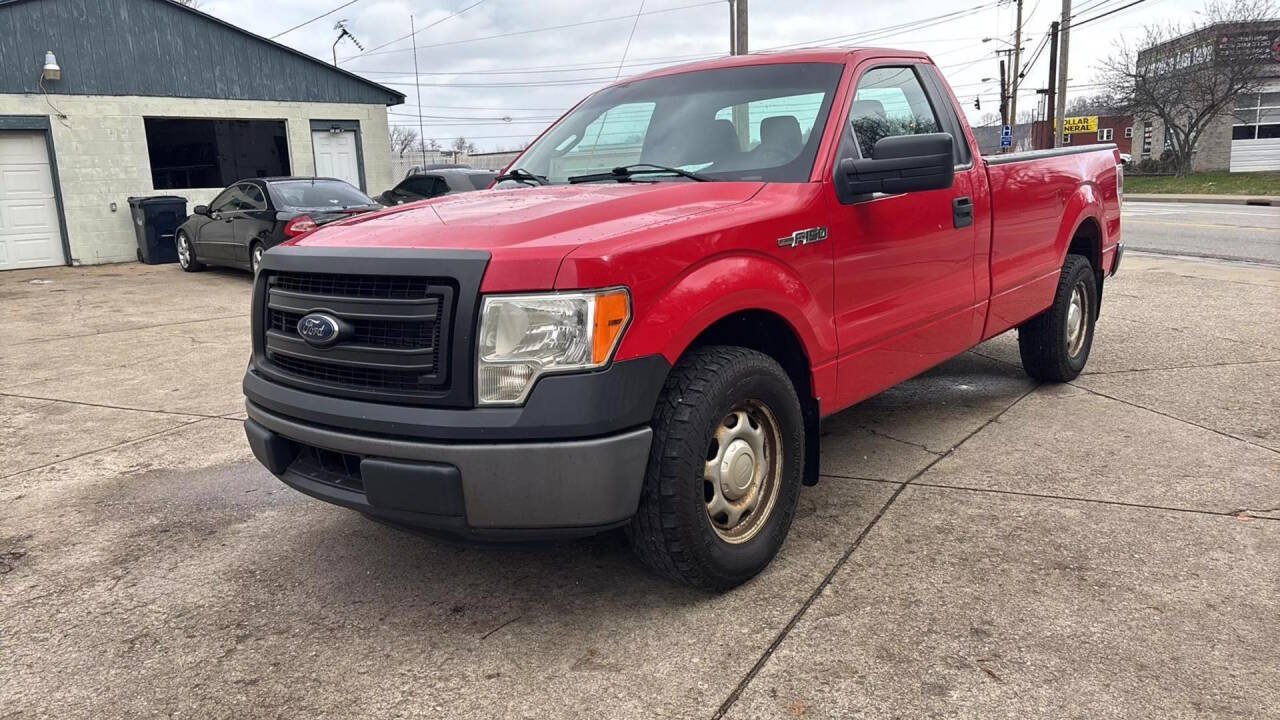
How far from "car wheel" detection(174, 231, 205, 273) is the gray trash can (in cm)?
170

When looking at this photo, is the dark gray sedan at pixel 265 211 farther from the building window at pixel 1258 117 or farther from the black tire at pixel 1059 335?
the building window at pixel 1258 117

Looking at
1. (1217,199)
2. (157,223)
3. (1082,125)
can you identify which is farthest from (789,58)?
(1082,125)

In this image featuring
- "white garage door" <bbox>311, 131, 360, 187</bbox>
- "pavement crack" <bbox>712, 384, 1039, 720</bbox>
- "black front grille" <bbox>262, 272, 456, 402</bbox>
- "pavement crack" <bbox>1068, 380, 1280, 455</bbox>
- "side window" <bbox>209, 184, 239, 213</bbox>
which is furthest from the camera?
"white garage door" <bbox>311, 131, 360, 187</bbox>

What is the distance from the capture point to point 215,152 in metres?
22.2

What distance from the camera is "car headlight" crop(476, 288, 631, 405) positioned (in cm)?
258

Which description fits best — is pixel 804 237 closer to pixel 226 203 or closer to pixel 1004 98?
pixel 226 203

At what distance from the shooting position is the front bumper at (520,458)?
257 centimetres

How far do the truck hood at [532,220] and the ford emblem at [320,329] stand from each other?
26cm

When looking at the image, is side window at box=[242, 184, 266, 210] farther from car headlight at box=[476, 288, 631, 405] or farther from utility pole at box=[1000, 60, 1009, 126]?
utility pole at box=[1000, 60, 1009, 126]

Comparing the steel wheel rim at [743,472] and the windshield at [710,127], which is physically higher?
the windshield at [710,127]

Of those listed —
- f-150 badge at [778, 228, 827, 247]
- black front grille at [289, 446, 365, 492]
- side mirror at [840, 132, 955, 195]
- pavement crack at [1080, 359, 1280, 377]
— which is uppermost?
side mirror at [840, 132, 955, 195]

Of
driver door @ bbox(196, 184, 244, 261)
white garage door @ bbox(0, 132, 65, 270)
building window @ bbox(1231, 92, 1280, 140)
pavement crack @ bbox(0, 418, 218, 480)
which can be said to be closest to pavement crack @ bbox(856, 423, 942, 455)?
pavement crack @ bbox(0, 418, 218, 480)

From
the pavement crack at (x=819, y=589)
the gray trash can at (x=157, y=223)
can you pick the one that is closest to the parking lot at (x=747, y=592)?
the pavement crack at (x=819, y=589)

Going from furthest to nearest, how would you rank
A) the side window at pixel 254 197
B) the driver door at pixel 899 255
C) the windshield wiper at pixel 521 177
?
the side window at pixel 254 197, the windshield wiper at pixel 521 177, the driver door at pixel 899 255
